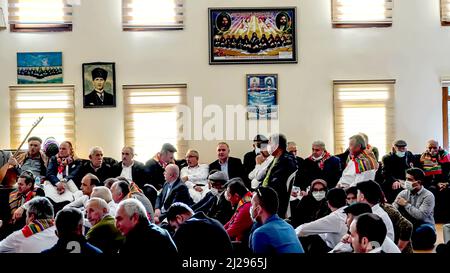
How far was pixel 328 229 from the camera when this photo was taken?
487 centimetres

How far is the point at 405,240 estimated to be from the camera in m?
4.87

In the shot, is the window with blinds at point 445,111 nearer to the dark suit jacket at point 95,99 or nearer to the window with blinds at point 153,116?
the window with blinds at point 153,116

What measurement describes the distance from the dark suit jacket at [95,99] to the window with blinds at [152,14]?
41.9 inches

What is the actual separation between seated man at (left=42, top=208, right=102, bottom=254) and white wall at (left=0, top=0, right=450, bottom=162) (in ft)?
20.3

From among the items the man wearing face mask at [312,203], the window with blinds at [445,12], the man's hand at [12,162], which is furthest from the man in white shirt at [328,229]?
the window with blinds at [445,12]

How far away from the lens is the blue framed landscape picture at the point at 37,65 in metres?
9.86

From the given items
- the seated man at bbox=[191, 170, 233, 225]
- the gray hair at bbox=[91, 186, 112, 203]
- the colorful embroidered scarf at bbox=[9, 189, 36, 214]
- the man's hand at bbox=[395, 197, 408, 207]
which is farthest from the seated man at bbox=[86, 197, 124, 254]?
the man's hand at bbox=[395, 197, 408, 207]

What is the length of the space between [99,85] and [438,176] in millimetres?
5120

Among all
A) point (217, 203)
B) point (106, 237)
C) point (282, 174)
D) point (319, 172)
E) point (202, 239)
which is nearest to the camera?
point (202, 239)

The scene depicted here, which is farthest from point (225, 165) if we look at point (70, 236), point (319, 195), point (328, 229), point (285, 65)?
point (70, 236)

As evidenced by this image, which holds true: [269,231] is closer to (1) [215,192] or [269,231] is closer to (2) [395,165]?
(1) [215,192]

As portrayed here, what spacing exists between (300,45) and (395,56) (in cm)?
148

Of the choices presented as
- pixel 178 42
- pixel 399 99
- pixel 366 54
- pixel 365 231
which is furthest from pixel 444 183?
pixel 365 231
